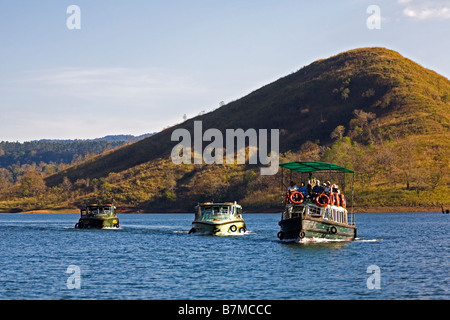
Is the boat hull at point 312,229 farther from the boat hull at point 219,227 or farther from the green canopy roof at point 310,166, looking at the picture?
the boat hull at point 219,227

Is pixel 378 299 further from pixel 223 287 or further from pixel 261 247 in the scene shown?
pixel 261 247

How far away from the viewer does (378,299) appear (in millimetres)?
41438

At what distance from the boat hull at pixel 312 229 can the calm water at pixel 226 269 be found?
3.29ft

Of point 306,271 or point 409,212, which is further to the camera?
point 409,212

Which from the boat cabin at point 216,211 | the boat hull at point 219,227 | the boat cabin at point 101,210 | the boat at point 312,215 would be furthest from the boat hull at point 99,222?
the boat at point 312,215

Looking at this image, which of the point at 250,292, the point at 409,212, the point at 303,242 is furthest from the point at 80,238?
the point at 409,212

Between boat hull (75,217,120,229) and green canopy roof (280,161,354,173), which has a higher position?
green canopy roof (280,161,354,173)

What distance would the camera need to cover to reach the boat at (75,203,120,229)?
109 meters

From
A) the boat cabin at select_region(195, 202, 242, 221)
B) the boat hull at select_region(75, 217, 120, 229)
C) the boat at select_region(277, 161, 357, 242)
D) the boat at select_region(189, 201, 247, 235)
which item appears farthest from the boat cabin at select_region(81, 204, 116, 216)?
the boat at select_region(277, 161, 357, 242)

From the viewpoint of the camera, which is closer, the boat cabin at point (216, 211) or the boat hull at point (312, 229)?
the boat hull at point (312, 229)

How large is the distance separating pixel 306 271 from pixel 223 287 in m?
9.06

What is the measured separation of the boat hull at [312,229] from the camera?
225 feet

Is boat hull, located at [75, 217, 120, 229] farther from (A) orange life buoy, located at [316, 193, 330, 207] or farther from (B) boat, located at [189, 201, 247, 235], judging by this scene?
(A) orange life buoy, located at [316, 193, 330, 207]
